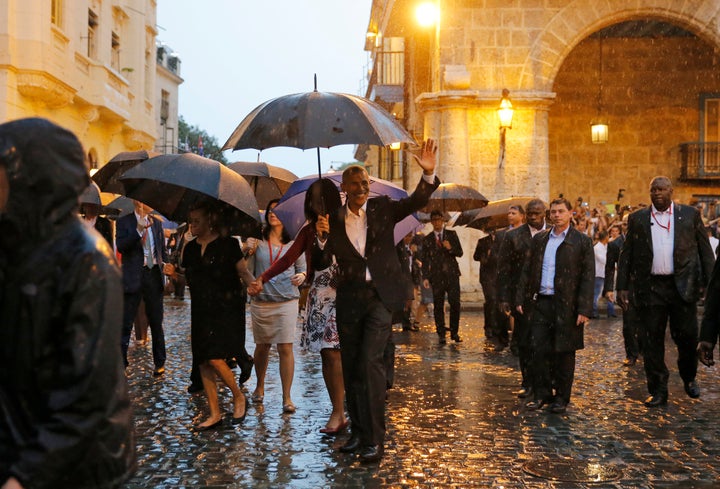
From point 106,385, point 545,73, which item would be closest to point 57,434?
point 106,385

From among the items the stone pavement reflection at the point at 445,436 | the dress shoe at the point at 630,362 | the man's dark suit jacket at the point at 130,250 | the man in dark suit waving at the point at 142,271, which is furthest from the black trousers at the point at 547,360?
the man's dark suit jacket at the point at 130,250

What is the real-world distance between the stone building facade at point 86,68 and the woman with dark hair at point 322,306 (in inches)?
540

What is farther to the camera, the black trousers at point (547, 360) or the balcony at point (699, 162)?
the balcony at point (699, 162)

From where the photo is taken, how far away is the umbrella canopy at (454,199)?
46.5 ft

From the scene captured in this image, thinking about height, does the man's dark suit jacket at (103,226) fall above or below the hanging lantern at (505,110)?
below

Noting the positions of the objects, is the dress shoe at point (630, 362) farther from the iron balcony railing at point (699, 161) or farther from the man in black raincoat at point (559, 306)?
the iron balcony railing at point (699, 161)

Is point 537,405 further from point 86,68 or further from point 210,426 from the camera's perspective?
point 86,68

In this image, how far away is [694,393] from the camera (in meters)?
8.19

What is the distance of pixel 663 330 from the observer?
26.8 feet

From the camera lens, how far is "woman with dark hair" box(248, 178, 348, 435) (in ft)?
22.5

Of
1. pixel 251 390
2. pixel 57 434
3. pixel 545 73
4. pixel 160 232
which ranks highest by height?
pixel 545 73

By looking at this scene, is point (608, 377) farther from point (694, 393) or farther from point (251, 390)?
point (251, 390)

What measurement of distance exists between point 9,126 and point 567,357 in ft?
21.0

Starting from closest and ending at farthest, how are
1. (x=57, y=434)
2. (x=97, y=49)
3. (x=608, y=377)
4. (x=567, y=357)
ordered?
(x=57, y=434) < (x=567, y=357) < (x=608, y=377) < (x=97, y=49)
